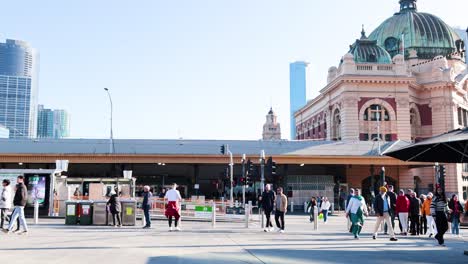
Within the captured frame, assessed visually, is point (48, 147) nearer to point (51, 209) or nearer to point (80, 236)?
point (51, 209)

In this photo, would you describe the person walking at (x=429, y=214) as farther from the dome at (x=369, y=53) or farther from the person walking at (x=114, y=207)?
the dome at (x=369, y=53)

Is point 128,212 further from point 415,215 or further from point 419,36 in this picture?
point 419,36

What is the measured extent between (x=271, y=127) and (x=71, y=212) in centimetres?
12523

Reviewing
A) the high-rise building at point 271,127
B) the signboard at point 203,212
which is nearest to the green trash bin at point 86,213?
the signboard at point 203,212

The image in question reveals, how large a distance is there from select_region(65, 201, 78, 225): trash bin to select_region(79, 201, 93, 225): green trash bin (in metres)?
0.24

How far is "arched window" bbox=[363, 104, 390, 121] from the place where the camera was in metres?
59.5

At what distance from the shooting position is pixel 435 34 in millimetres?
72375

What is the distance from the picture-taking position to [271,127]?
477 feet

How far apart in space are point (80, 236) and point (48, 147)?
1263 inches

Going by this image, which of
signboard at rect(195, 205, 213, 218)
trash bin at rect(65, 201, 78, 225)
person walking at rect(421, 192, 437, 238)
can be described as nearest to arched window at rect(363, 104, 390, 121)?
signboard at rect(195, 205, 213, 218)

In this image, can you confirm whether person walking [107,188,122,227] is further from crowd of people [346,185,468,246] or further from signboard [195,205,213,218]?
crowd of people [346,185,468,246]

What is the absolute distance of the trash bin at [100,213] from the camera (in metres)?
21.4

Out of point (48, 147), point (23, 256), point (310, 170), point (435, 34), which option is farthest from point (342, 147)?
point (23, 256)

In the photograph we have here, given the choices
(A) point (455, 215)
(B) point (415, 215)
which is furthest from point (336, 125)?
(B) point (415, 215)
